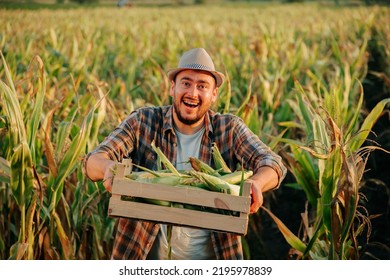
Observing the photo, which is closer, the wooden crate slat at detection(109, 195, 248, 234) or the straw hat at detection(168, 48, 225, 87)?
the wooden crate slat at detection(109, 195, 248, 234)

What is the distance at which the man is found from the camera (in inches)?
71.5

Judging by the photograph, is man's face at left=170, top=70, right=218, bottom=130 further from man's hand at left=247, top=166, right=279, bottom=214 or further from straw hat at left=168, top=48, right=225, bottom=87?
man's hand at left=247, top=166, right=279, bottom=214

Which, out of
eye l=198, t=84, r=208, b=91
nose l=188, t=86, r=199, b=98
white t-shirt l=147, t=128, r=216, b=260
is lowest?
white t-shirt l=147, t=128, r=216, b=260

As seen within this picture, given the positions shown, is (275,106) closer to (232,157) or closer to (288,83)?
(288,83)

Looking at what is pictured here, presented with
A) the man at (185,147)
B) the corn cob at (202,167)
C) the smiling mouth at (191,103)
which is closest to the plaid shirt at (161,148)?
the man at (185,147)

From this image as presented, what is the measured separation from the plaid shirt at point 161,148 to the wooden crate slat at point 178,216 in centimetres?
27

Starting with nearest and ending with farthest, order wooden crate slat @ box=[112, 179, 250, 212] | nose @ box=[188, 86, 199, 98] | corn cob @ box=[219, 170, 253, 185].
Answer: wooden crate slat @ box=[112, 179, 250, 212] < corn cob @ box=[219, 170, 253, 185] < nose @ box=[188, 86, 199, 98]

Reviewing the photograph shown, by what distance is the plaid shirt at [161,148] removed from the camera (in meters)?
1.86

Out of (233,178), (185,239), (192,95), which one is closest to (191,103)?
(192,95)

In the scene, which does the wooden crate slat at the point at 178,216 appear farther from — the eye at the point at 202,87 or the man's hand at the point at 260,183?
the eye at the point at 202,87

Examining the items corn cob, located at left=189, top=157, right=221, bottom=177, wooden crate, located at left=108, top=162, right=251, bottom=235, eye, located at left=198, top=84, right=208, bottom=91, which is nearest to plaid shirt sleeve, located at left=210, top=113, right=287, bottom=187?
eye, located at left=198, top=84, right=208, bottom=91

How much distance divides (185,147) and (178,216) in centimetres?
42

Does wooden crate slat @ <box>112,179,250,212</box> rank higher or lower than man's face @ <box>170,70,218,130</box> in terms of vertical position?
lower
